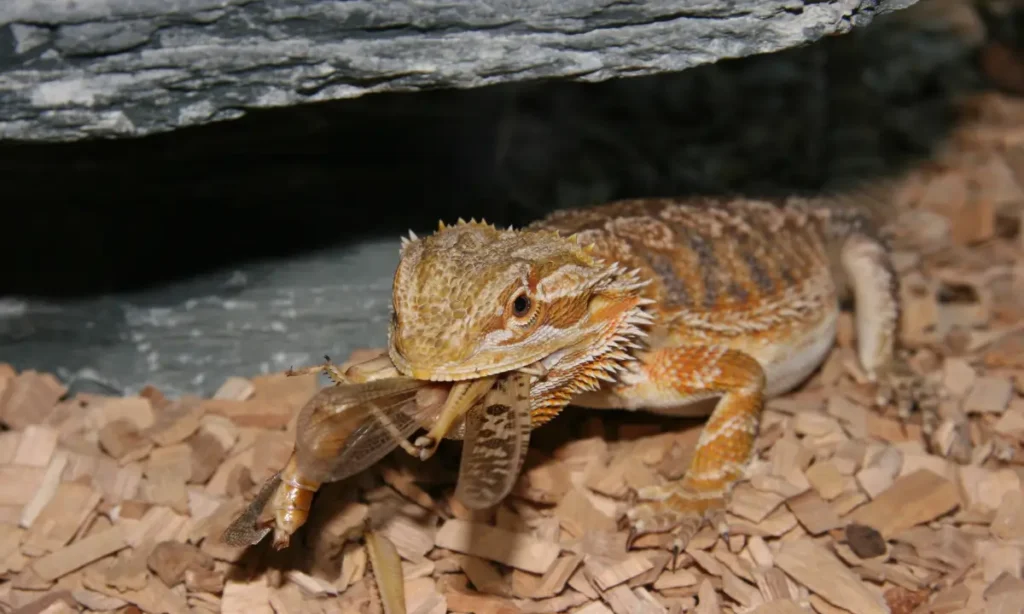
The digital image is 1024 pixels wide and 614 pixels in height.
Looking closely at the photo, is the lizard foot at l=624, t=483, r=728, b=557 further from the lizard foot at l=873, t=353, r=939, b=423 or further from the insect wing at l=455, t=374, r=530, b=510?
the lizard foot at l=873, t=353, r=939, b=423

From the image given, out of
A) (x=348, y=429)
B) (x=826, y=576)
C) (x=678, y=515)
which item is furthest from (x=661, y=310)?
(x=348, y=429)

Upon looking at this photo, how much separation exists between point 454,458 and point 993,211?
3315 mm

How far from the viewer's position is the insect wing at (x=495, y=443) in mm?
2600

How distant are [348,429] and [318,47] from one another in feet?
3.86

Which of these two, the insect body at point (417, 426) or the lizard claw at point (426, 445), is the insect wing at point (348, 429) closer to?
the insect body at point (417, 426)

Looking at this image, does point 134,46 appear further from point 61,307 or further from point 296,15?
point 61,307

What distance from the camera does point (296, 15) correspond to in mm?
2928

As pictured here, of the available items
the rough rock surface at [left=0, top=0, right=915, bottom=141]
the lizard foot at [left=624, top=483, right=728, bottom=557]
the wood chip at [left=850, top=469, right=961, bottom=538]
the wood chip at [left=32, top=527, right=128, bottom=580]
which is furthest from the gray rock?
the wood chip at [left=850, top=469, right=961, bottom=538]

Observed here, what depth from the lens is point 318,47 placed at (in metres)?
2.99

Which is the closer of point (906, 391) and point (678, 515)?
point (678, 515)

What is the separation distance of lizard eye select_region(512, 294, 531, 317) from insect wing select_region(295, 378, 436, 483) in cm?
37

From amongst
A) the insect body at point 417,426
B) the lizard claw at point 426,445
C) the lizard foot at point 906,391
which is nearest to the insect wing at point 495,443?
the insect body at point 417,426

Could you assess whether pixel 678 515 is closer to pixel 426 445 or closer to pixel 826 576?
pixel 826 576

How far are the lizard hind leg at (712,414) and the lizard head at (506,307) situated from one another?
0.34 metres
